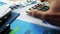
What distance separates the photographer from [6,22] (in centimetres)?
63

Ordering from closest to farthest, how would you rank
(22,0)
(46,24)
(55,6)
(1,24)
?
(55,6) → (1,24) → (46,24) → (22,0)

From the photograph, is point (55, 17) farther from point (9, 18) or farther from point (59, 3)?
point (9, 18)

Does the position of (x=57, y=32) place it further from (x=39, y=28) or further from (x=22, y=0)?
(x=22, y=0)

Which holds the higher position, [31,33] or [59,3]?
[59,3]

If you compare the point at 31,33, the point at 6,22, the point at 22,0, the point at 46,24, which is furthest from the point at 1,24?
the point at 22,0

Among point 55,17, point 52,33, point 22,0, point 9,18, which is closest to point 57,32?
point 52,33

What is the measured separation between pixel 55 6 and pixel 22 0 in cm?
58

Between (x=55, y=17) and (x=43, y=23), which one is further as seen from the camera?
(x=43, y=23)

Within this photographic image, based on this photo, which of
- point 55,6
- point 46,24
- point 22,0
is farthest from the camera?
point 22,0

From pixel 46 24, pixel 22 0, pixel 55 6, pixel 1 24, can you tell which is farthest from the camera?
pixel 22 0

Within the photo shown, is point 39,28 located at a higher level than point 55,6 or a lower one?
lower

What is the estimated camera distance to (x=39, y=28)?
2.14 feet

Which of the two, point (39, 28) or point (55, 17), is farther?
point (39, 28)

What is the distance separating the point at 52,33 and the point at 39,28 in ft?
0.25
